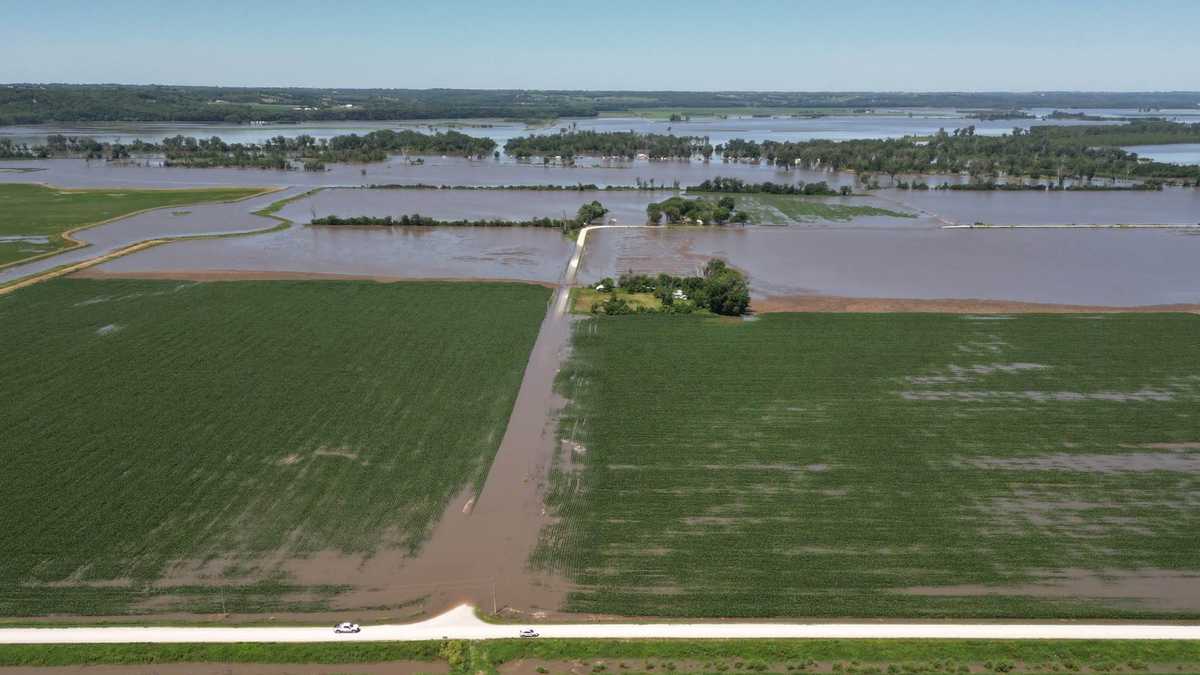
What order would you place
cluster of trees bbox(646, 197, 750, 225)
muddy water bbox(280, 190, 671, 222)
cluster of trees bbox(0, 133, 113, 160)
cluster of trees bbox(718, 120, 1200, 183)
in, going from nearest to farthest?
cluster of trees bbox(646, 197, 750, 225), muddy water bbox(280, 190, 671, 222), cluster of trees bbox(718, 120, 1200, 183), cluster of trees bbox(0, 133, 113, 160)

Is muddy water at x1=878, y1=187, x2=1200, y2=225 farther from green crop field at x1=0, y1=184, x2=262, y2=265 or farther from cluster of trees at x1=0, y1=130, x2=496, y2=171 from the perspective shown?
green crop field at x1=0, y1=184, x2=262, y2=265

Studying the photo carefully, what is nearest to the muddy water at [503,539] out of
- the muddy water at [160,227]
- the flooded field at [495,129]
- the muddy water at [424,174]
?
the muddy water at [160,227]

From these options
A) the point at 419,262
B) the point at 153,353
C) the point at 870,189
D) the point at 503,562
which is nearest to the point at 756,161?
the point at 870,189

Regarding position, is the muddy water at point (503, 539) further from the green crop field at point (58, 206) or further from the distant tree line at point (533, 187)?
the distant tree line at point (533, 187)

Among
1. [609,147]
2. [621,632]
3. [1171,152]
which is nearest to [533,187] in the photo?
[609,147]

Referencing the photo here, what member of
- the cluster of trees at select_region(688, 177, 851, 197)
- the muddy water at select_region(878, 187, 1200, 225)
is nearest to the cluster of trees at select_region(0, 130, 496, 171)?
the cluster of trees at select_region(688, 177, 851, 197)

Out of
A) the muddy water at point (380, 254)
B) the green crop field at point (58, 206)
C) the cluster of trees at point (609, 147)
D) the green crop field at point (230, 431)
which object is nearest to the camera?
the green crop field at point (230, 431)

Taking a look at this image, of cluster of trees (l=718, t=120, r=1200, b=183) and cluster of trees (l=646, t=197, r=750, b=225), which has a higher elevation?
cluster of trees (l=718, t=120, r=1200, b=183)
